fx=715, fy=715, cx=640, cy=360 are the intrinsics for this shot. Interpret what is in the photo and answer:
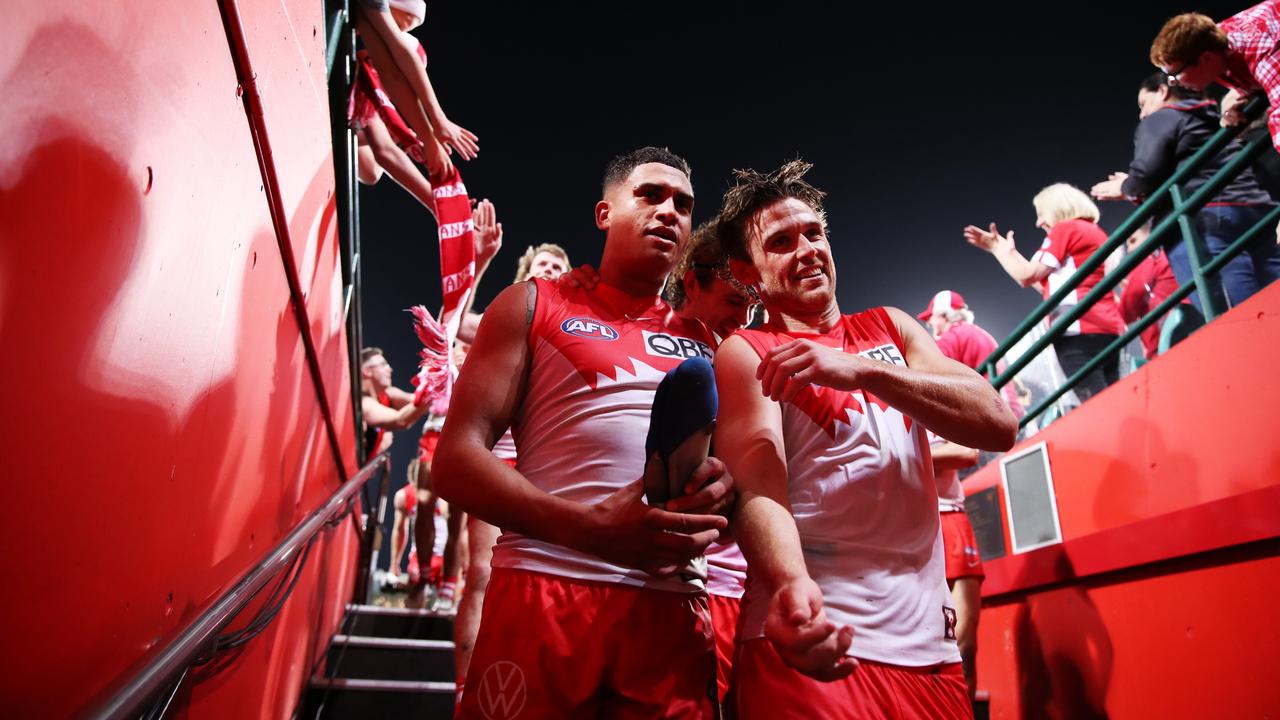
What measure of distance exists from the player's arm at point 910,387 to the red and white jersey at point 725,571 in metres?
1.12

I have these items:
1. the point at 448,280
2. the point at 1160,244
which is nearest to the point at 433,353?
the point at 448,280

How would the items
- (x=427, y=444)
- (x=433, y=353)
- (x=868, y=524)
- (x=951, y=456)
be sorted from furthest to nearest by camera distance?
(x=427, y=444) → (x=951, y=456) → (x=433, y=353) → (x=868, y=524)

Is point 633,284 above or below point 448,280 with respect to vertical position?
below

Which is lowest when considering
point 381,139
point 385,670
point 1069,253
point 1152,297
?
point 385,670

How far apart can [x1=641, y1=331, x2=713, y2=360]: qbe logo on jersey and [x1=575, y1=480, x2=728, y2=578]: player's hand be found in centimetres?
50

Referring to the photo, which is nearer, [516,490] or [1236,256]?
[516,490]

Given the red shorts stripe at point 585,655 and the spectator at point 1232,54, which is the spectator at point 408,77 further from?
the spectator at point 1232,54

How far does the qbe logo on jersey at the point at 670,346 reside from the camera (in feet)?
5.50

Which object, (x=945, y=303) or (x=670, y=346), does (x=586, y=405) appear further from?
(x=945, y=303)

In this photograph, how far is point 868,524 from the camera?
4.80ft

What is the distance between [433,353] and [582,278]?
5.21 feet

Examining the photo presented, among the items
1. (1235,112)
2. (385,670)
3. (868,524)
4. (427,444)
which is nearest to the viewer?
(868,524)

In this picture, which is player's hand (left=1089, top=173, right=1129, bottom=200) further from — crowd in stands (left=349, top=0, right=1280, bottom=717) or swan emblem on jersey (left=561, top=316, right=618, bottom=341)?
swan emblem on jersey (left=561, top=316, right=618, bottom=341)

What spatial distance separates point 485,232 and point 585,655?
266 cm
